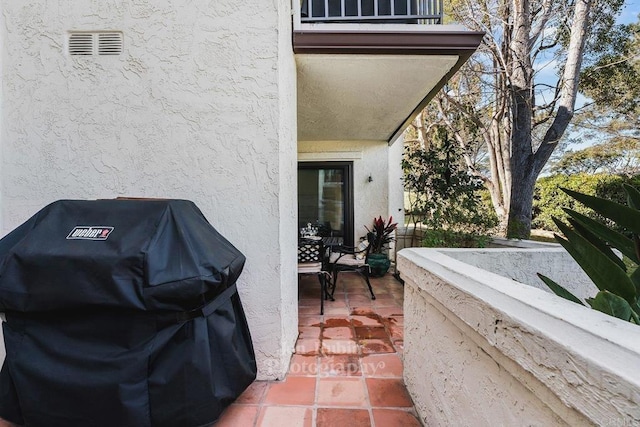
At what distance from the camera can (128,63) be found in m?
2.10

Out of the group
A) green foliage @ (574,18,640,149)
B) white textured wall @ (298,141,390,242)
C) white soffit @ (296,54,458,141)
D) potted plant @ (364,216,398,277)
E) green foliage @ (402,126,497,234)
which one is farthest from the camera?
green foliage @ (574,18,640,149)

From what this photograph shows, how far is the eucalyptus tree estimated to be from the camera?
4105 millimetres

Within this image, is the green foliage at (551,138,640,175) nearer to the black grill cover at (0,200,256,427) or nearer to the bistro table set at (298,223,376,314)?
the bistro table set at (298,223,376,314)

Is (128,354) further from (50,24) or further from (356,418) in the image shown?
(50,24)

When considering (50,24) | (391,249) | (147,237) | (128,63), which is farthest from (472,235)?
(50,24)

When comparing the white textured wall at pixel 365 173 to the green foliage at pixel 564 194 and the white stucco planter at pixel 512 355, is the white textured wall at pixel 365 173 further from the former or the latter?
the green foliage at pixel 564 194

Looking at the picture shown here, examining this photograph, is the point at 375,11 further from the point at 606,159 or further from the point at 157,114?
the point at 606,159

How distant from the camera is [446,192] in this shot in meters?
4.14

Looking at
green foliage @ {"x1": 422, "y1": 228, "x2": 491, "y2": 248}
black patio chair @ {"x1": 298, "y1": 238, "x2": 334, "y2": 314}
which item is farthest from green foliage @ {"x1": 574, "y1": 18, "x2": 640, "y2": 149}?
black patio chair @ {"x1": 298, "y1": 238, "x2": 334, "y2": 314}

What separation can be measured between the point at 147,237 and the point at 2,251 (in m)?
0.76

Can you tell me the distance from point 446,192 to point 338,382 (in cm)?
308

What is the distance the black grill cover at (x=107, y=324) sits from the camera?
4.42 feet

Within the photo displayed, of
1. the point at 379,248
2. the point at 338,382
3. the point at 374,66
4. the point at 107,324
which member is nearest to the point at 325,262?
the point at 379,248

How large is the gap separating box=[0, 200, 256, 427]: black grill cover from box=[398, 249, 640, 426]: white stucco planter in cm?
115
